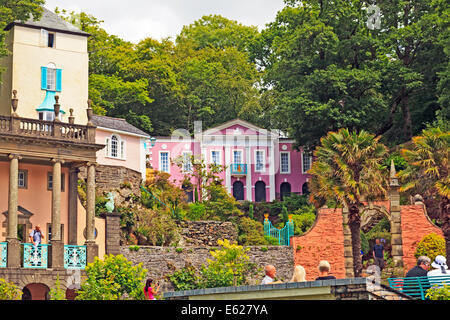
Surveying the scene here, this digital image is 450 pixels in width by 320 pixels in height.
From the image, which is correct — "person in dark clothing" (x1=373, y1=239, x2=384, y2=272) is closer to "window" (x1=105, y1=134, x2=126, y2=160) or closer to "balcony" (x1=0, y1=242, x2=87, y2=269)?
"balcony" (x1=0, y1=242, x2=87, y2=269)

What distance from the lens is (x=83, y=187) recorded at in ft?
138

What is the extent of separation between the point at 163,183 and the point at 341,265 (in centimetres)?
1310

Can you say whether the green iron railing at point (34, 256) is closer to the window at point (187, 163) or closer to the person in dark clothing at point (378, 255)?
the person in dark clothing at point (378, 255)

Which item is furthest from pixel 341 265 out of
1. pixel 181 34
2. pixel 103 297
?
pixel 181 34

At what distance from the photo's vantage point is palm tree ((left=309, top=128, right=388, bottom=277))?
126 ft

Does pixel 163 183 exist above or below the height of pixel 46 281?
above

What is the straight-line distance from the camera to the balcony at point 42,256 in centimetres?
3497

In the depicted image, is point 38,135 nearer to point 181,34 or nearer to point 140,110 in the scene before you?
point 140,110

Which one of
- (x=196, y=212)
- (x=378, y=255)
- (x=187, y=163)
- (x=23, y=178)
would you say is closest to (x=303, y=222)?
(x=196, y=212)

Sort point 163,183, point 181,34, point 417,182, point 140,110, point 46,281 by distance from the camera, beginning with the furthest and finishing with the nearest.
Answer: point 181,34, point 140,110, point 163,183, point 417,182, point 46,281

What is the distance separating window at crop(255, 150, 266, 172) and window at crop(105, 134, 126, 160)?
1847 cm

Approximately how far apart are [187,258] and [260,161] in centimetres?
2718

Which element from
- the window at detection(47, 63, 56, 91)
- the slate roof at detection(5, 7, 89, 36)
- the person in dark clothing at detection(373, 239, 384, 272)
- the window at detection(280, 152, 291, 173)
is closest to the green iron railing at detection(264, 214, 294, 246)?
the person in dark clothing at detection(373, 239, 384, 272)

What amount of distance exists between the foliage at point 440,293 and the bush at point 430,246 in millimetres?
21995
